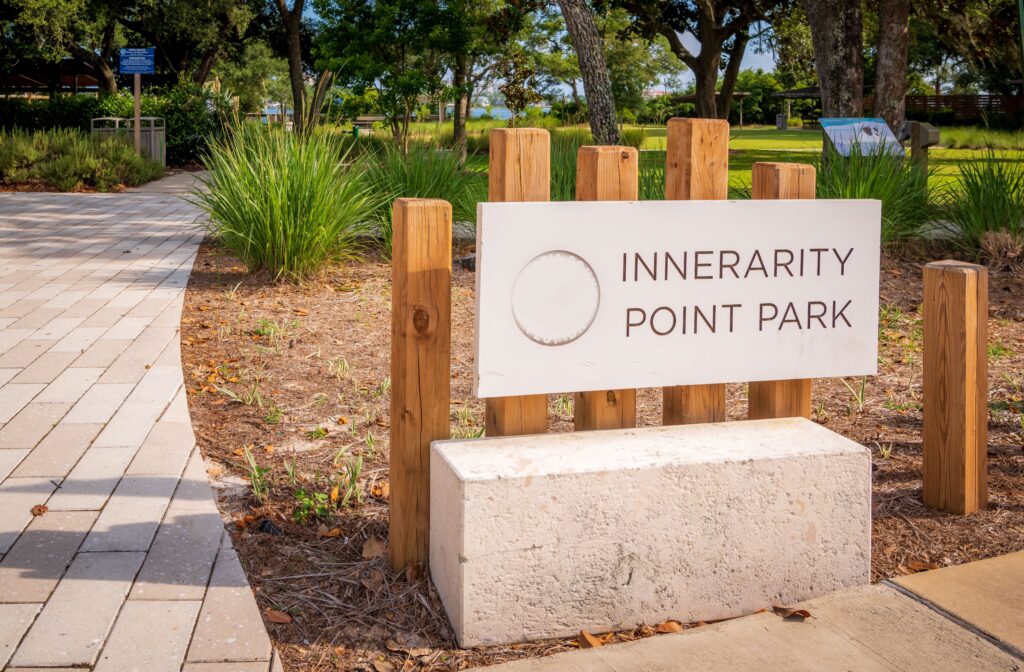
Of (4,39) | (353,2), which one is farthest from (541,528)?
(4,39)

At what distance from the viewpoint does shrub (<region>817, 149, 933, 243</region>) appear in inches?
329

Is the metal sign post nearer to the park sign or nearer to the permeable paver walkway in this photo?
the permeable paver walkway

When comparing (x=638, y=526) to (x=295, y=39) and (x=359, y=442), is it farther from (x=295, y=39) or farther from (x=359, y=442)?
(x=295, y=39)

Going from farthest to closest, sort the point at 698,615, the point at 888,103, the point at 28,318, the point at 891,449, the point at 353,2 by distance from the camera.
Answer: the point at 353,2 → the point at 888,103 → the point at 28,318 → the point at 891,449 → the point at 698,615

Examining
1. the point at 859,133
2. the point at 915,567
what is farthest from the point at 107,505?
the point at 859,133

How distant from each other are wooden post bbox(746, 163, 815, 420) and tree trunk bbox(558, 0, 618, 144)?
34.3ft

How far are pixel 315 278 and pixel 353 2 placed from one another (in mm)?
16652

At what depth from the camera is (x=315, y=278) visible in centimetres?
818

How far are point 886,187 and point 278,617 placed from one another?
706 centimetres

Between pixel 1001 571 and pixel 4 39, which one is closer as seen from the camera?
pixel 1001 571

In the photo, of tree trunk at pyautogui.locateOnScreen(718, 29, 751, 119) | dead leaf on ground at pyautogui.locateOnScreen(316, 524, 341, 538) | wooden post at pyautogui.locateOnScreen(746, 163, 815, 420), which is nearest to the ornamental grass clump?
dead leaf on ground at pyautogui.locateOnScreen(316, 524, 341, 538)

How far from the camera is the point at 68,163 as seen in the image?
658 inches

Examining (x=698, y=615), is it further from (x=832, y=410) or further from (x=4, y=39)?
(x=4, y=39)

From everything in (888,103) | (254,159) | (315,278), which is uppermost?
(888,103)
